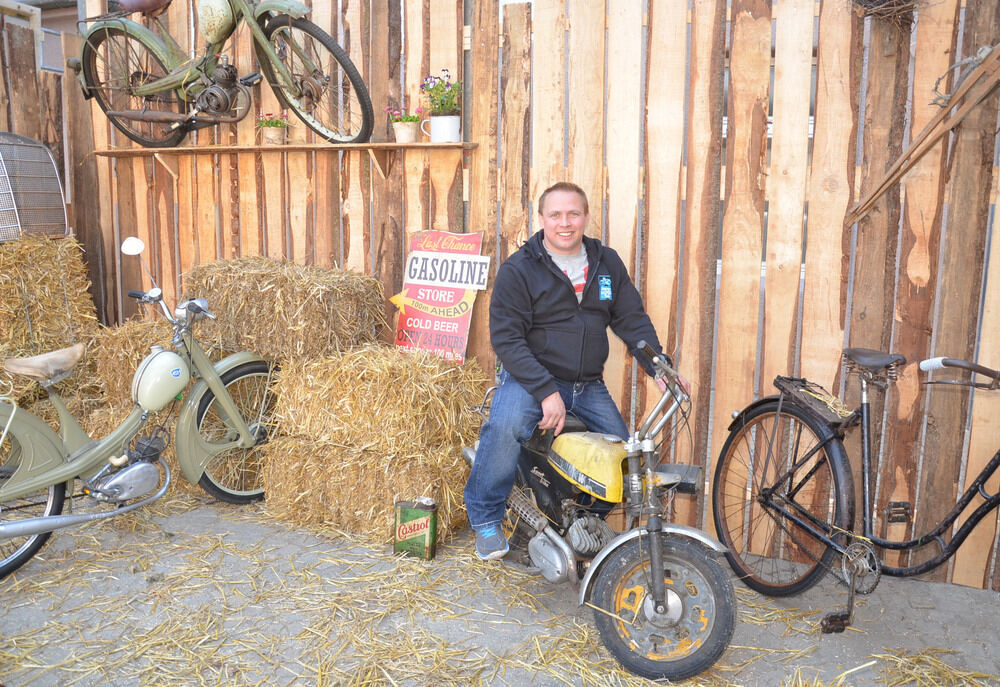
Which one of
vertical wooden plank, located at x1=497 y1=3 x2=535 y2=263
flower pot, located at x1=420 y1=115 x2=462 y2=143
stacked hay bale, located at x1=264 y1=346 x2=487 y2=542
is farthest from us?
flower pot, located at x1=420 y1=115 x2=462 y2=143

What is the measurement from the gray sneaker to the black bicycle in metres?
1.02

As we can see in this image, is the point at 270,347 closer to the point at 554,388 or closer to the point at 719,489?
the point at 554,388

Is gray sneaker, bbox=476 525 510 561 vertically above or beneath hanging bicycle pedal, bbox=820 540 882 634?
beneath

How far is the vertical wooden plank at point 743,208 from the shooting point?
11.9 feet

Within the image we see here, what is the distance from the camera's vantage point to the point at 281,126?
186 inches

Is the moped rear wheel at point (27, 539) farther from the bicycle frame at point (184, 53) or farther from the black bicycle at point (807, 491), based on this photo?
the black bicycle at point (807, 491)

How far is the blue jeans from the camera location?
3260mm

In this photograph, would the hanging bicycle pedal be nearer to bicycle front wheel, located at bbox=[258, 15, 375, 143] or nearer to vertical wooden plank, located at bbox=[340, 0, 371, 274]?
vertical wooden plank, located at bbox=[340, 0, 371, 274]

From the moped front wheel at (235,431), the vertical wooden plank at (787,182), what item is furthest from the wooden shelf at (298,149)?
the vertical wooden plank at (787,182)

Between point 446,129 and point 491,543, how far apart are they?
7.25 feet

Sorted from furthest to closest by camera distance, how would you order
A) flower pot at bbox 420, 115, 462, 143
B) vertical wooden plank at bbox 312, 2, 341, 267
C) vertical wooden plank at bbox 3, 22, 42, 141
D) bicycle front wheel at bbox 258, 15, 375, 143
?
vertical wooden plank at bbox 3, 22, 42, 141, vertical wooden plank at bbox 312, 2, 341, 267, bicycle front wheel at bbox 258, 15, 375, 143, flower pot at bbox 420, 115, 462, 143

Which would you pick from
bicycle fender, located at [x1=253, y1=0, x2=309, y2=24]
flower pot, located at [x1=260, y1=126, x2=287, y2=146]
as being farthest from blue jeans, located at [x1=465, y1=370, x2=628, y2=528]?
bicycle fender, located at [x1=253, y1=0, x2=309, y2=24]

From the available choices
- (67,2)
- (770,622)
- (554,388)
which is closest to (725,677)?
(770,622)

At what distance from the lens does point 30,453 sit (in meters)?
3.51
